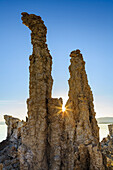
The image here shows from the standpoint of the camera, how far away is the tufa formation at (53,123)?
525 inches

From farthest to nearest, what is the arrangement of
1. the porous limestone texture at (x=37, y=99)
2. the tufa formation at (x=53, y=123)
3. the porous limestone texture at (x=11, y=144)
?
1. the porous limestone texture at (x=11, y=144)
2. the porous limestone texture at (x=37, y=99)
3. the tufa formation at (x=53, y=123)

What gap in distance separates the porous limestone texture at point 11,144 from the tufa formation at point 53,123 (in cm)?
518

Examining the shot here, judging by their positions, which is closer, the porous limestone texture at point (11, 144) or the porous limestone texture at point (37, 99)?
the porous limestone texture at point (37, 99)

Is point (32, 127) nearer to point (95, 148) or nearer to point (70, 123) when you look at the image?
point (70, 123)

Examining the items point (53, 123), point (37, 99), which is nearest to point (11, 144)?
point (53, 123)

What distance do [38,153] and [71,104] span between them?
5.48m

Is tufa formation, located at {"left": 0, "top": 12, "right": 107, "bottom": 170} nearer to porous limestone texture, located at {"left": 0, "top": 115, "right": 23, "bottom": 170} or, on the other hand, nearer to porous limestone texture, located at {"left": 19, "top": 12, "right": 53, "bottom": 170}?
porous limestone texture, located at {"left": 19, "top": 12, "right": 53, "bottom": 170}

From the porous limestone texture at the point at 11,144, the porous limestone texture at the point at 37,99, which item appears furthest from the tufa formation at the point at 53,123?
the porous limestone texture at the point at 11,144

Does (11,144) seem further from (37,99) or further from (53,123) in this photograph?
(37,99)

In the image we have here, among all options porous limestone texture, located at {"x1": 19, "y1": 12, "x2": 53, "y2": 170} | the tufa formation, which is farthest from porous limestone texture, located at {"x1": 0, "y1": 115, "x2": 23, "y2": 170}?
the tufa formation

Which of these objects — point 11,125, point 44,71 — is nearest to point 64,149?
point 44,71

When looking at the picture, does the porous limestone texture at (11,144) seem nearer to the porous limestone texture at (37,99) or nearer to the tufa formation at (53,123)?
the porous limestone texture at (37,99)

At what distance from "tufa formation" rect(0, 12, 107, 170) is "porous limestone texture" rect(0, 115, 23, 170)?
5179mm

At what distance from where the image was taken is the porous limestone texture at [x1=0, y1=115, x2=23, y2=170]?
58.6 ft
